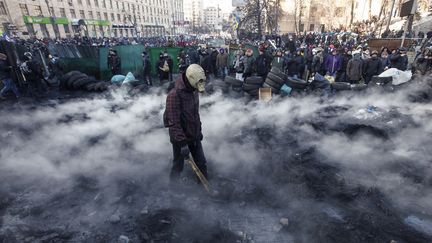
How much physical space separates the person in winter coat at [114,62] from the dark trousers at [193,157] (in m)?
9.38

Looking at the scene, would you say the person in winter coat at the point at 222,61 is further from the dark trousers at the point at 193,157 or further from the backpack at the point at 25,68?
the dark trousers at the point at 193,157

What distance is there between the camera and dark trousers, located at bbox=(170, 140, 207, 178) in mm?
3879

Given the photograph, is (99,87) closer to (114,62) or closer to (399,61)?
(114,62)

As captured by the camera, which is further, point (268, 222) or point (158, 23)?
point (158, 23)

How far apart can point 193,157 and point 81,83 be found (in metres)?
8.58

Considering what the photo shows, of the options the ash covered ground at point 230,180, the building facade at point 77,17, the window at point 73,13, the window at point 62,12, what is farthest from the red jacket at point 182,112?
the window at point 73,13

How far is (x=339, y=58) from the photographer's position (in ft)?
33.6

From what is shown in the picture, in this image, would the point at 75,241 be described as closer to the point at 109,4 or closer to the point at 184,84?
the point at 184,84

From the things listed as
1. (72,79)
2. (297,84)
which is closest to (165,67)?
(72,79)

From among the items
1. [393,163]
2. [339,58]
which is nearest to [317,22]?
[339,58]

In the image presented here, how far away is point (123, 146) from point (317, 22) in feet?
175

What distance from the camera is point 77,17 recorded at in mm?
49344

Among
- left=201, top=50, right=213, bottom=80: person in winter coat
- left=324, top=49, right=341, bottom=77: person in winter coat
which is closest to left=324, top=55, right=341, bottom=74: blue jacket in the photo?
left=324, top=49, right=341, bottom=77: person in winter coat

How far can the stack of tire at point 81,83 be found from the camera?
1035cm
